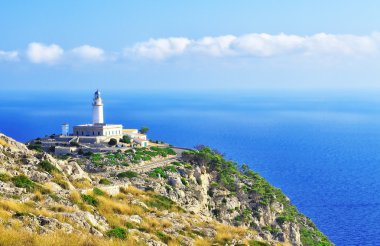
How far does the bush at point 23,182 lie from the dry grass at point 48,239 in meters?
6.46

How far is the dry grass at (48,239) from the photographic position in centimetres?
1567

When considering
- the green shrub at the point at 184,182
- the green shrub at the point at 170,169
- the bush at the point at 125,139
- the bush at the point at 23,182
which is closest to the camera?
the bush at the point at 23,182

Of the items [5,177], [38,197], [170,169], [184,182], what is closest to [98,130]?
[170,169]

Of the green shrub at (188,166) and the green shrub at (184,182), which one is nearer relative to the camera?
the green shrub at (184,182)

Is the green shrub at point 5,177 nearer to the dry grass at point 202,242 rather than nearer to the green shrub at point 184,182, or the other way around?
the dry grass at point 202,242

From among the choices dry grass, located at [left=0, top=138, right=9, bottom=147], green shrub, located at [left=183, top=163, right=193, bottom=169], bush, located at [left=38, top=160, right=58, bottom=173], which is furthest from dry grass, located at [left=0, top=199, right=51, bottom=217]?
green shrub, located at [left=183, top=163, right=193, bottom=169]

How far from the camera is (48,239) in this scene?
53.5ft

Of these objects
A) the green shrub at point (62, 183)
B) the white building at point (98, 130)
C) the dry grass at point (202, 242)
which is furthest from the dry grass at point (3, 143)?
the white building at point (98, 130)

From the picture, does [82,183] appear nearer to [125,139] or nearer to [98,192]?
[98,192]

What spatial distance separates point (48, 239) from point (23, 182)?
840cm

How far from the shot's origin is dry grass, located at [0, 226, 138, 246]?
15.7 m

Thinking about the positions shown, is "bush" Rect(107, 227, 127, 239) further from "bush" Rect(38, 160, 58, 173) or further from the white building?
the white building

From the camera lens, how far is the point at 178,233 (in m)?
24.0

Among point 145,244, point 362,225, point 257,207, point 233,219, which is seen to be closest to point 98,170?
point 233,219
